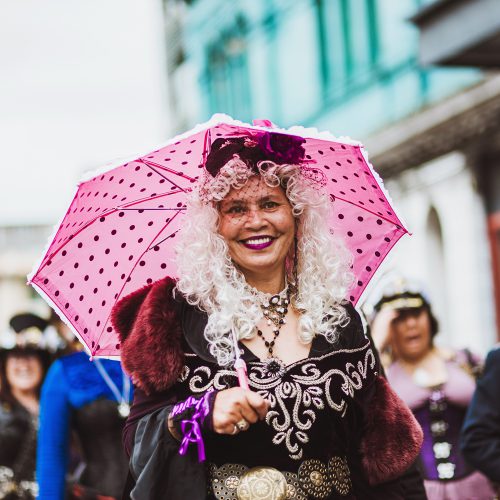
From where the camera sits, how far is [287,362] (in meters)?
3.49

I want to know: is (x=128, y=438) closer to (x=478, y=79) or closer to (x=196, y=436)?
(x=196, y=436)

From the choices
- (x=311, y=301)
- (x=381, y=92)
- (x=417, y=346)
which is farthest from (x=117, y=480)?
(x=381, y=92)

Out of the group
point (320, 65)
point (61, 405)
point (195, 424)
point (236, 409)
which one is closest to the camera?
point (236, 409)

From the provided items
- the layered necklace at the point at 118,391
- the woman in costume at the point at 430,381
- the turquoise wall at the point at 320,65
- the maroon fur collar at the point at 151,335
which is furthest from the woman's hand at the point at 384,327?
the turquoise wall at the point at 320,65

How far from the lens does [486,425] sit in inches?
197

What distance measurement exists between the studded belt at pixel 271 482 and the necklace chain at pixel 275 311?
410 mm

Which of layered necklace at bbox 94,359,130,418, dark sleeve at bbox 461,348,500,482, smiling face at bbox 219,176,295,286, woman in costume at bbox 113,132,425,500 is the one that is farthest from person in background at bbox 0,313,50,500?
smiling face at bbox 219,176,295,286

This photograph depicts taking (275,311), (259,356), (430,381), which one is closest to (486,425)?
(430,381)

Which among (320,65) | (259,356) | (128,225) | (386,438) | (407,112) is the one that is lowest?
(386,438)

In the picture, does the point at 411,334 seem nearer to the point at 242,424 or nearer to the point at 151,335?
the point at 151,335

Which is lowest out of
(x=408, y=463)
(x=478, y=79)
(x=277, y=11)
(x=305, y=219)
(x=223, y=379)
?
(x=408, y=463)

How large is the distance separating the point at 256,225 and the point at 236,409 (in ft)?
2.16

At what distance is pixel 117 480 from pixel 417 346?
2.09 metres

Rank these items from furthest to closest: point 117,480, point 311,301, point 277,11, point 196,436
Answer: point 277,11 < point 117,480 < point 311,301 < point 196,436
